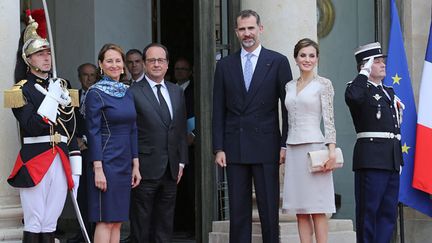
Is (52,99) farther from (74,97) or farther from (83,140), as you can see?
(83,140)

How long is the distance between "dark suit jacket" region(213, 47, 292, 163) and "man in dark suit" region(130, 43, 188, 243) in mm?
332

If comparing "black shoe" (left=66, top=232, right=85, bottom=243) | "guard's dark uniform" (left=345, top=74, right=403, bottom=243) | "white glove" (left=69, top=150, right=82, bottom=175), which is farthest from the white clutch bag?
"black shoe" (left=66, top=232, right=85, bottom=243)

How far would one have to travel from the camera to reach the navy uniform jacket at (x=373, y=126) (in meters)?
8.88

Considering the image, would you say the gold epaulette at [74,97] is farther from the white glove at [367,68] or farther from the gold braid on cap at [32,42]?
the white glove at [367,68]

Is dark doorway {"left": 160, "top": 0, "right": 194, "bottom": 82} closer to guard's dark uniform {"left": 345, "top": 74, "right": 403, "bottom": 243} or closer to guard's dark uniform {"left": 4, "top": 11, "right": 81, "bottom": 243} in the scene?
guard's dark uniform {"left": 345, "top": 74, "right": 403, "bottom": 243}

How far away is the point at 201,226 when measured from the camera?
9.73 m

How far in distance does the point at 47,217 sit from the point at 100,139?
0.69 metres

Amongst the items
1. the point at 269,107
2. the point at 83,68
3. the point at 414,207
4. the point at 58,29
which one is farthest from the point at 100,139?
the point at 58,29

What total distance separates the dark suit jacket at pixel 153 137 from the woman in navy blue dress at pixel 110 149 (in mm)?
179

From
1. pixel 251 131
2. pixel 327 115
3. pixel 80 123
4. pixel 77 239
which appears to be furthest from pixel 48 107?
pixel 77 239

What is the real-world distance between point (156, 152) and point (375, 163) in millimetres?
1741

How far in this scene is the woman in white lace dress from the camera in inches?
330

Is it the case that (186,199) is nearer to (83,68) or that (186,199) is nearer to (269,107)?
(83,68)

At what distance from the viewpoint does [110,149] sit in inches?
322
